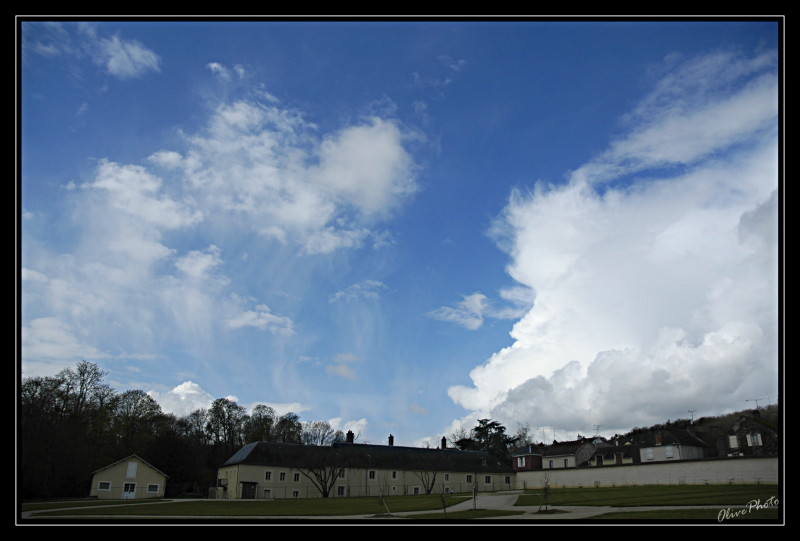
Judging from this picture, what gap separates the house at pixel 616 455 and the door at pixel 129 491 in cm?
5273

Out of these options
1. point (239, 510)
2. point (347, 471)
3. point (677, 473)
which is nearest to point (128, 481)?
point (347, 471)

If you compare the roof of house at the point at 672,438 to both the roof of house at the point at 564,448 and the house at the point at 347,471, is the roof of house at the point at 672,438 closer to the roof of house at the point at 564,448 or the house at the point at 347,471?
the roof of house at the point at 564,448

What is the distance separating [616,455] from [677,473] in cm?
3052

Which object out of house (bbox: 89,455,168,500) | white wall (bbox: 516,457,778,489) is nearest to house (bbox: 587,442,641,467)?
white wall (bbox: 516,457,778,489)

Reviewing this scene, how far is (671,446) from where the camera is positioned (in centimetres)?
6328

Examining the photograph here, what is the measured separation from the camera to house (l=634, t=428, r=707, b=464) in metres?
62.8

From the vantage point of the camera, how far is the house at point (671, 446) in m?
62.8

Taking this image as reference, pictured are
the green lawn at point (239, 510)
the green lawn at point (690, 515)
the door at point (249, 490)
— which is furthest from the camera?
the door at point (249, 490)

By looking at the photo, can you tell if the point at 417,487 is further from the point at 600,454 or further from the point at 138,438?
the point at 138,438

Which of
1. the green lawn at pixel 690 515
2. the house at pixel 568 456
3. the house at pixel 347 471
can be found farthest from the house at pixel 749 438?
the green lawn at pixel 690 515

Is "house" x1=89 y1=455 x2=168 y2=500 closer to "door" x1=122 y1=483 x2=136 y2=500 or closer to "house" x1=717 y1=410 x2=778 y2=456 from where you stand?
"door" x1=122 y1=483 x2=136 y2=500
